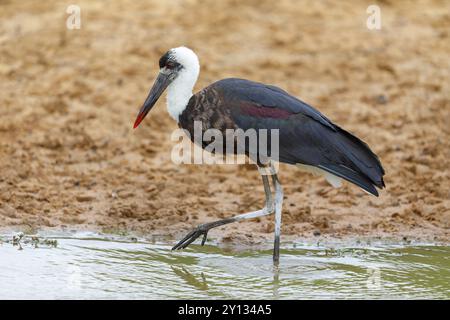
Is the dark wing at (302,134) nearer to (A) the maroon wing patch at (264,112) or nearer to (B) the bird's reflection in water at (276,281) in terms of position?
(A) the maroon wing patch at (264,112)

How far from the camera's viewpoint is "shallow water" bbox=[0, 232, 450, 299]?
21.1 ft

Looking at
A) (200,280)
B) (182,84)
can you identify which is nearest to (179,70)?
(182,84)

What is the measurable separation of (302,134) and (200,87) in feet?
11.9

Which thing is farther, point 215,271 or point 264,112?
point 264,112

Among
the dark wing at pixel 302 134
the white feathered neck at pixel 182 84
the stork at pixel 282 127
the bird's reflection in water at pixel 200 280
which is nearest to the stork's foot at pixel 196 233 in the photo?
the stork at pixel 282 127

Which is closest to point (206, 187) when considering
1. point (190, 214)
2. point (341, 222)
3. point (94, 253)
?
point (190, 214)

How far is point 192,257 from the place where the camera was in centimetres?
725

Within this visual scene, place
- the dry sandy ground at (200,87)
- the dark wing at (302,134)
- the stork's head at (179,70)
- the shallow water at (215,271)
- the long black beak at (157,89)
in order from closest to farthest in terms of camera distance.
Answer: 1. the shallow water at (215,271)
2. the dark wing at (302,134)
3. the stork's head at (179,70)
4. the long black beak at (157,89)
5. the dry sandy ground at (200,87)

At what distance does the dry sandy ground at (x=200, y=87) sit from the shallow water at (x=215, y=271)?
507mm

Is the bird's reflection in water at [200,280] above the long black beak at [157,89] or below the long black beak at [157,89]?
below

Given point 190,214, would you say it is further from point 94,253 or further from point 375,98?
point 375,98

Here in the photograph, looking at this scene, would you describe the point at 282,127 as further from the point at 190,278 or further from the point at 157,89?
the point at 190,278

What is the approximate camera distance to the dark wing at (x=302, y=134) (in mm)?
7043

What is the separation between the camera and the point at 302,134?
7125 millimetres
